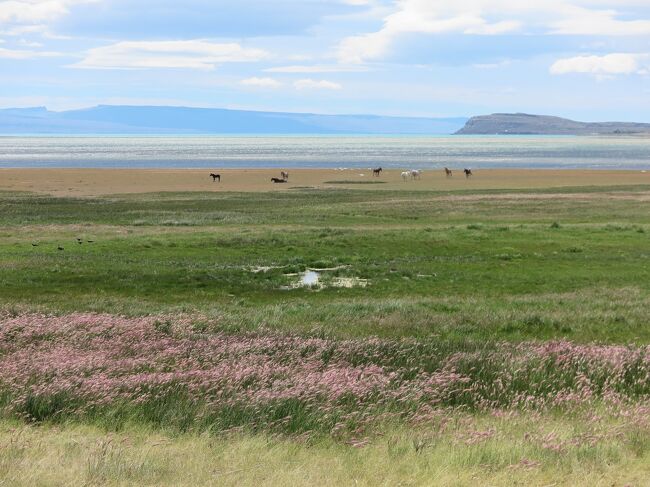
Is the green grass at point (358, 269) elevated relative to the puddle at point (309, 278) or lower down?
elevated

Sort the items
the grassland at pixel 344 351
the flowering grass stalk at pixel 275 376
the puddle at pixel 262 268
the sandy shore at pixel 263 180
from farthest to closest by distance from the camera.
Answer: the sandy shore at pixel 263 180
the puddle at pixel 262 268
the flowering grass stalk at pixel 275 376
the grassland at pixel 344 351

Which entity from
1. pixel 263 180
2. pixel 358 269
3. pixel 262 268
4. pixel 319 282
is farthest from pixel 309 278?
Answer: pixel 263 180

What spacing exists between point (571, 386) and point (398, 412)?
3421 mm

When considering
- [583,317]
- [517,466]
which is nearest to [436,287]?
[583,317]

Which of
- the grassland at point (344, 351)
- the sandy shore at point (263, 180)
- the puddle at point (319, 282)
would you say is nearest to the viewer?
the grassland at point (344, 351)

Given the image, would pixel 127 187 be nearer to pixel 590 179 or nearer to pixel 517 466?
pixel 590 179

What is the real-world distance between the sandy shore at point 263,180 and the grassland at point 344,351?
44.8 meters

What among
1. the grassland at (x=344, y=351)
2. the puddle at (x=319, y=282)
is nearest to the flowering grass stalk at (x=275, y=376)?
the grassland at (x=344, y=351)

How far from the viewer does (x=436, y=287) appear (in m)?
24.4

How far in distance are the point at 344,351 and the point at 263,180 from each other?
8448 cm

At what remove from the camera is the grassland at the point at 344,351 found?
7.74m

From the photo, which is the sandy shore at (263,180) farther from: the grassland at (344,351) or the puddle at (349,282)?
the puddle at (349,282)

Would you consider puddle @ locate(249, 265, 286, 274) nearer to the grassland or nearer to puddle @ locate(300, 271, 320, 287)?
the grassland

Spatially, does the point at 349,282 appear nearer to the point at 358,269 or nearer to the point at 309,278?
the point at 309,278
